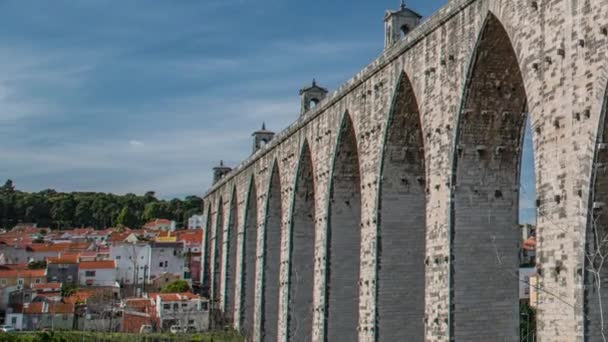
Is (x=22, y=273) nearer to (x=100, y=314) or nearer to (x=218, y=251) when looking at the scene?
(x=100, y=314)

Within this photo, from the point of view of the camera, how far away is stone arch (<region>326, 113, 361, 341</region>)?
23.8 metres

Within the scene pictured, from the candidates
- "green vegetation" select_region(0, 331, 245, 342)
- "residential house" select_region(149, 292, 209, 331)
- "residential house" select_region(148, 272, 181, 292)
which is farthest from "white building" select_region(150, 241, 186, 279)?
"green vegetation" select_region(0, 331, 245, 342)

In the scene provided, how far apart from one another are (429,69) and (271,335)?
1729 cm

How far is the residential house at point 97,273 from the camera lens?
2611 inches

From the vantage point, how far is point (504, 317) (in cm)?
1689

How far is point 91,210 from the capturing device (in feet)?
436

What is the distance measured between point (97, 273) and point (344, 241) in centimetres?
4684

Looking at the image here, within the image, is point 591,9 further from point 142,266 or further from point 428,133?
point 142,266

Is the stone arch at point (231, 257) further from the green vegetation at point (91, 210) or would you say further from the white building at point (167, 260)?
the green vegetation at point (91, 210)

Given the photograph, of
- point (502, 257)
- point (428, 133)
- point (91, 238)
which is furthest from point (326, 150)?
point (91, 238)

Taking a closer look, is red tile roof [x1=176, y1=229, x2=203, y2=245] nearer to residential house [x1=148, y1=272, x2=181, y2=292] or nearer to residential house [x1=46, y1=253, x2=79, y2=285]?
residential house [x1=46, y1=253, x2=79, y2=285]

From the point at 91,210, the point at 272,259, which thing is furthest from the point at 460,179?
the point at 91,210

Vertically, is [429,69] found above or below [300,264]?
above

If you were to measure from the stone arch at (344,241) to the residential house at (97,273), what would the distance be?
45.0 meters
